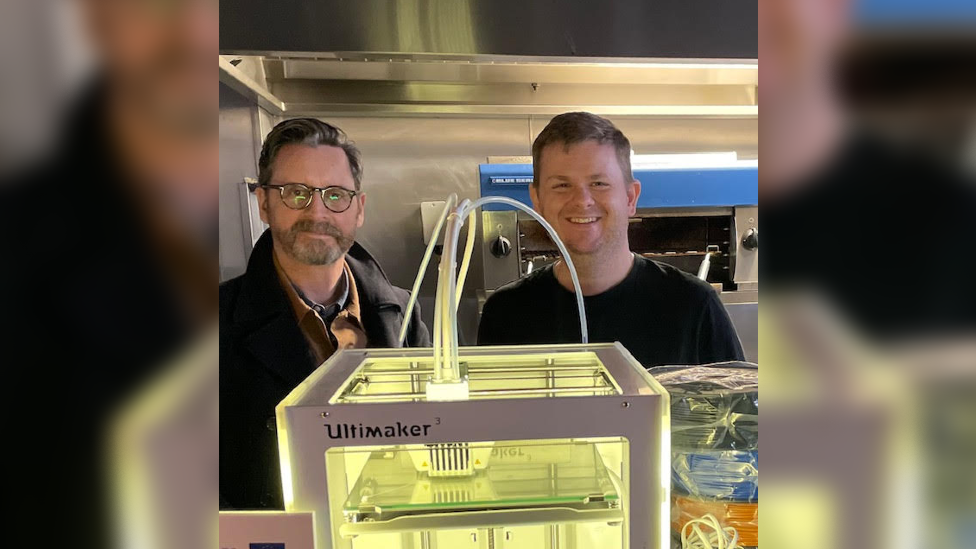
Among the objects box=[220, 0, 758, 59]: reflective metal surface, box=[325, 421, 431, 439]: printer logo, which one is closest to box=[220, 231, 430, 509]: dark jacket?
box=[220, 0, 758, 59]: reflective metal surface

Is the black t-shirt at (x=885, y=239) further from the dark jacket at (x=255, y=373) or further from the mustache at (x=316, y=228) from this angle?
the mustache at (x=316, y=228)

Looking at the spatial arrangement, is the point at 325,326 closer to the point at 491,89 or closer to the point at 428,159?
the point at 428,159

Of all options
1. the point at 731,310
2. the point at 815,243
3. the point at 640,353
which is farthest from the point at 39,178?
the point at 731,310

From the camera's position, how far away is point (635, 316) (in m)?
1.40

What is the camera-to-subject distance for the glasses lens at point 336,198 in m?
1.38

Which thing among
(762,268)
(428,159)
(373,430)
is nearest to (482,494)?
(373,430)

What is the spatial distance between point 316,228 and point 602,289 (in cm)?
79

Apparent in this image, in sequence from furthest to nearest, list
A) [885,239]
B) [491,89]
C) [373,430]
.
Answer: [491,89] < [373,430] < [885,239]

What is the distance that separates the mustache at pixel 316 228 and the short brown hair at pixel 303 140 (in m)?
0.14

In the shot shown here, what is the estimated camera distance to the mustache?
1.34 metres

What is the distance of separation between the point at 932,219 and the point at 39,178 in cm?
42

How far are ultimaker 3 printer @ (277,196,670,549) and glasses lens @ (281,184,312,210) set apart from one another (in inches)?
30.5

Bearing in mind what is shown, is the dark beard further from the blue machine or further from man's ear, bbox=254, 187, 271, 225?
the blue machine

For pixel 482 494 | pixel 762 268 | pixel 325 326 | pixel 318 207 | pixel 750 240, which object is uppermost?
pixel 318 207
